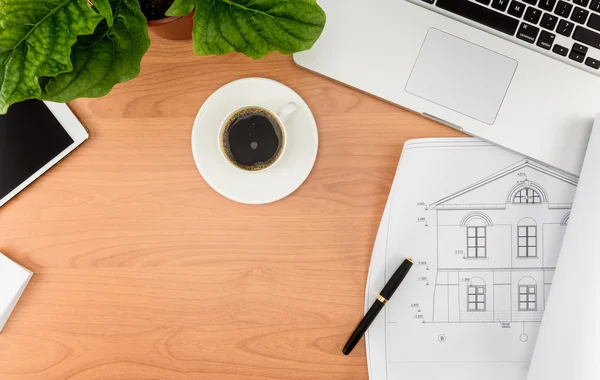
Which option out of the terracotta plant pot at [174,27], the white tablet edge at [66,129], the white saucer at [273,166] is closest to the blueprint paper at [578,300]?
the white saucer at [273,166]

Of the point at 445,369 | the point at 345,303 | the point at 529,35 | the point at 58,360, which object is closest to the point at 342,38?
the point at 529,35

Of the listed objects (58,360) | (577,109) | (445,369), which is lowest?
(58,360)

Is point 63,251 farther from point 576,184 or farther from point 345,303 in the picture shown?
point 576,184

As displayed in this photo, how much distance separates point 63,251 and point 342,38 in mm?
466

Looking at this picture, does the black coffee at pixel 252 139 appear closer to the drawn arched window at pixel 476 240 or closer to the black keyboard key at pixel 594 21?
Answer: the drawn arched window at pixel 476 240

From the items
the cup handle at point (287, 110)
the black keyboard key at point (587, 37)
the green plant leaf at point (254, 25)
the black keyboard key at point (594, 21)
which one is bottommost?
the cup handle at point (287, 110)

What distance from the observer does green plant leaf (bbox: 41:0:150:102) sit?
0.48 meters

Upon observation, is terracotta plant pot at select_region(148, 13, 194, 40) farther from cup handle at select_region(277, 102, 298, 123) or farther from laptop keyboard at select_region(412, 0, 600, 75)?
laptop keyboard at select_region(412, 0, 600, 75)

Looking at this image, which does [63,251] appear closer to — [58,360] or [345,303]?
[58,360]

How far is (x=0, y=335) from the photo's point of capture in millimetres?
705

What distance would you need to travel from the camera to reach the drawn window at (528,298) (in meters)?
0.68

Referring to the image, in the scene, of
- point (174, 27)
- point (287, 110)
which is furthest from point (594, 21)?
point (174, 27)

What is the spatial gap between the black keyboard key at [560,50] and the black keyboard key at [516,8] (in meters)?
0.06

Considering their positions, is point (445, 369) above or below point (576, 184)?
below
